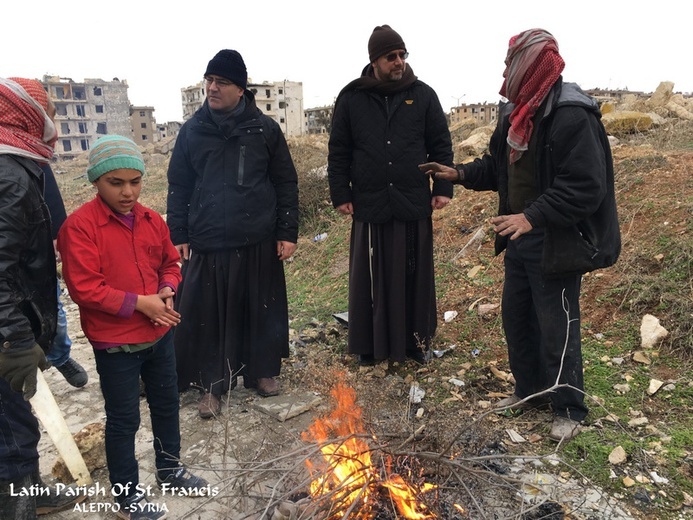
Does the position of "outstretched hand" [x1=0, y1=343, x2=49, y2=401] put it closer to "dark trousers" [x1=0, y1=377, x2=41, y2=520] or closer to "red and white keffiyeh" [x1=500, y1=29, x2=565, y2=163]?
"dark trousers" [x1=0, y1=377, x2=41, y2=520]

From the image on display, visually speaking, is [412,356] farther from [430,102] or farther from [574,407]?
[430,102]

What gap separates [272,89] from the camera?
54.6m

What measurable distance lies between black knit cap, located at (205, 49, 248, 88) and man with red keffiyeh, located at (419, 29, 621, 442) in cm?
181

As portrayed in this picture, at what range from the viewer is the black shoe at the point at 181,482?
8.92ft

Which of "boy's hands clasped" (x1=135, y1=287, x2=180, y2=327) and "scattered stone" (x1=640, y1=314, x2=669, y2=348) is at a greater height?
"boy's hands clasped" (x1=135, y1=287, x2=180, y2=327)

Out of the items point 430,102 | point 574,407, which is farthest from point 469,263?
point 574,407

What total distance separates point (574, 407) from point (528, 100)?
195 centimetres

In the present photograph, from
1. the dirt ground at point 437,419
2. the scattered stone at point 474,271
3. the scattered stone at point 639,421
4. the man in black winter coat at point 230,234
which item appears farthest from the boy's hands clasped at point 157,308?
the scattered stone at point 474,271

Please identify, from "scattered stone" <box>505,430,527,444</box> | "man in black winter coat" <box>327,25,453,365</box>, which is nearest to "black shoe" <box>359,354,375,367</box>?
"man in black winter coat" <box>327,25,453,365</box>

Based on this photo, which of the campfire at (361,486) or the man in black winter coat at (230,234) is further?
the man in black winter coat at (230,234)

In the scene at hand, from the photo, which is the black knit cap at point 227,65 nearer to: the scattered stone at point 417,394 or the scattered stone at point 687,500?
the scattered stone at point 417,394

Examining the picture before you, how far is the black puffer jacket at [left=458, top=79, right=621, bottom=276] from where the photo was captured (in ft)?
8.68

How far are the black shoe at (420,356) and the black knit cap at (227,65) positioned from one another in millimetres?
2597

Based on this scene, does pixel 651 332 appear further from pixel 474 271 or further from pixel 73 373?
pixel 73 373
